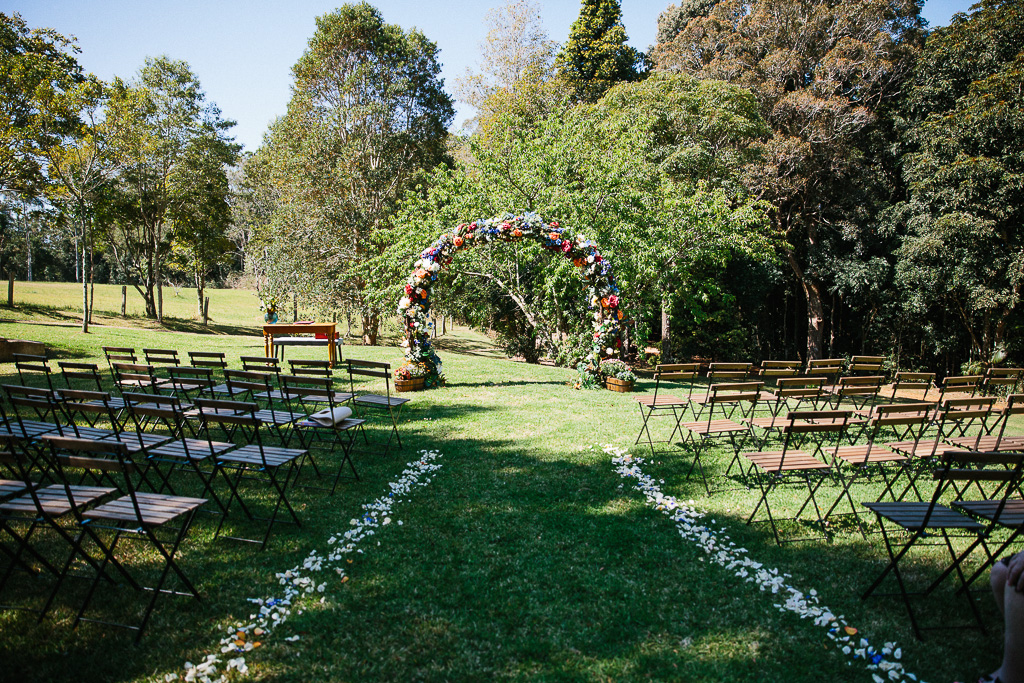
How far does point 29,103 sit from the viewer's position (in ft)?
54.7

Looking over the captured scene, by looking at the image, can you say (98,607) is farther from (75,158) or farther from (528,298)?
(75,158)

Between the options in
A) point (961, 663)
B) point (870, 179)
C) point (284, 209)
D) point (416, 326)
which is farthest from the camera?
point (284, 209)

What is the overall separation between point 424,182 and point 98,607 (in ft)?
71.9

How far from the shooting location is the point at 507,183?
15.5 meters

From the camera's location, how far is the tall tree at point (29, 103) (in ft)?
51.7

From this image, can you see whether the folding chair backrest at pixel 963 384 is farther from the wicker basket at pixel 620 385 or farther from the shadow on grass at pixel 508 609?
the wicker basket at pixel 620 385

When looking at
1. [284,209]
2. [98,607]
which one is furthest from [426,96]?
[98,607]

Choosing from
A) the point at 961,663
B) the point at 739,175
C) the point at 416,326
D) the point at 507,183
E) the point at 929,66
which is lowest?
the point at 961,663

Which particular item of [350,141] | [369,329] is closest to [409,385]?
[369,329]

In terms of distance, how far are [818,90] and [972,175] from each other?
660 centimetres

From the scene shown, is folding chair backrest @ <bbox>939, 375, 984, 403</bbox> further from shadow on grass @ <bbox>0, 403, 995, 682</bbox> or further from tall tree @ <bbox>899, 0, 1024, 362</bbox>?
tall tree @ <bbox>899, 0, 1024, 362</bbox>

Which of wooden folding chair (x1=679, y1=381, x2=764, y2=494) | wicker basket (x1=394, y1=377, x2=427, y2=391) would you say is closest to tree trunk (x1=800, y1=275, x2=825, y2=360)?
wooden folding chair (x1=679, y1=381, x2=764, y2=494)

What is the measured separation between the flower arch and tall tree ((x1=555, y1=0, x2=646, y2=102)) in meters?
20.1

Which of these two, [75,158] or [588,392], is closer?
[588,392]
